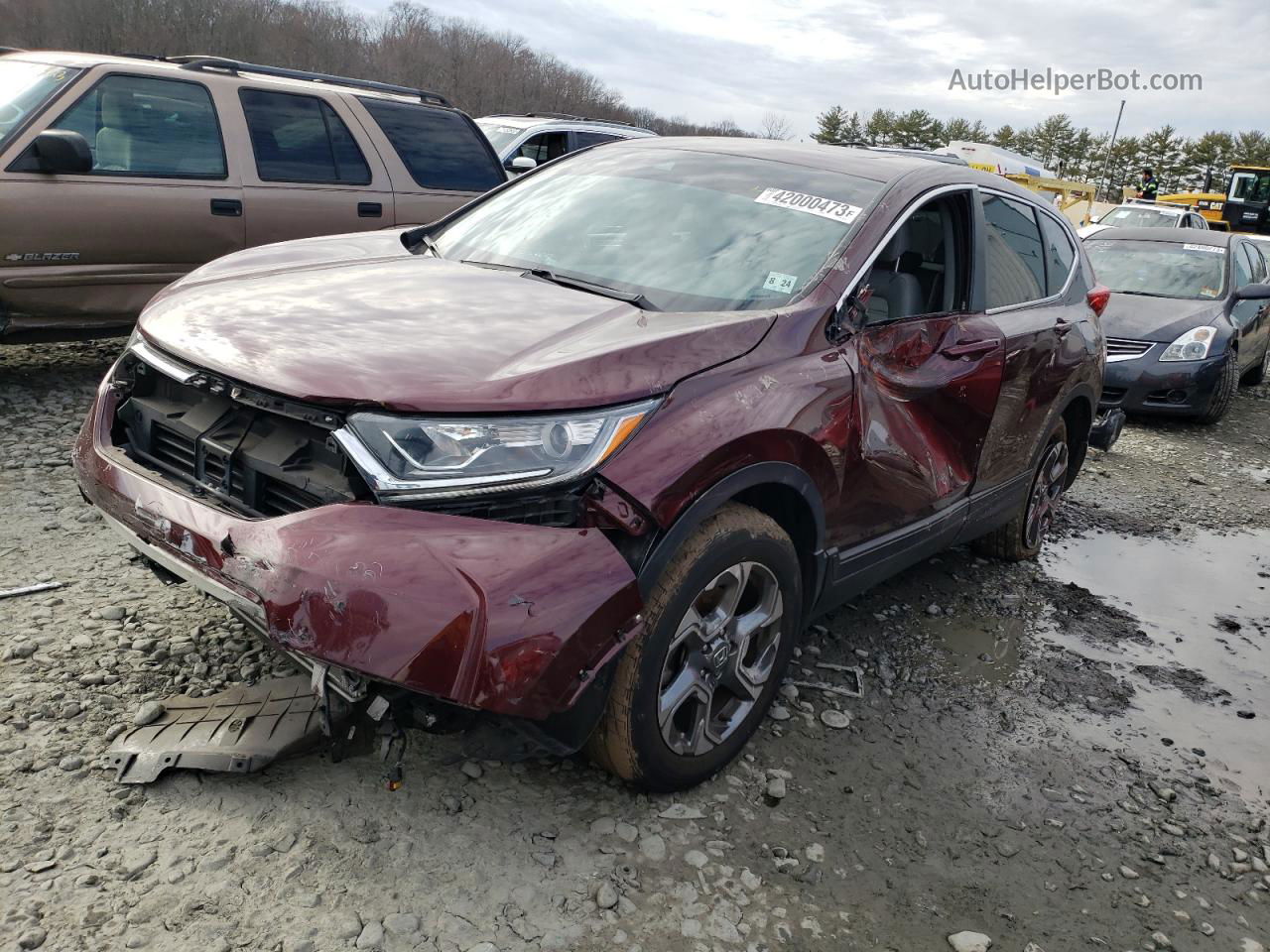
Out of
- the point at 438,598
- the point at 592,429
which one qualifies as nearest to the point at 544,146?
the point at 592,429

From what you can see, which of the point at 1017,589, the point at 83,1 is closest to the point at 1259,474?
the point at 1017,589

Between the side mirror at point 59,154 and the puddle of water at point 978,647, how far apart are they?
15.7ft

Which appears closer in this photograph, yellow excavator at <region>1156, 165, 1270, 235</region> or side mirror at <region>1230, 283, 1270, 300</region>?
side mirror at <region>1230, 283, 1270, 300</region>

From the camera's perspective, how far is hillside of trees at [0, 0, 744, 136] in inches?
2721

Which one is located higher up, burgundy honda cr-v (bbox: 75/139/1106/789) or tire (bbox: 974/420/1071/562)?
burgundy honda cr-v (bbox: 75/139/1106/789)

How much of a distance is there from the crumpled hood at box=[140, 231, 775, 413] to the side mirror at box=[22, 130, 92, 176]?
265cm

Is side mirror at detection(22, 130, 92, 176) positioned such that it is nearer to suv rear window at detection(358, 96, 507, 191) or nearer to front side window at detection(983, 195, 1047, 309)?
suv rear window at detection(358, 96, 507, 191)

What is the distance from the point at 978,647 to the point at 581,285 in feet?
7.59

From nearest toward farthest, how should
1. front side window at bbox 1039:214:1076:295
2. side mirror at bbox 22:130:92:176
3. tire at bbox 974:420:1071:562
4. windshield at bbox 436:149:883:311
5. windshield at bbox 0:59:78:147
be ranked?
1. windshield at bbox 436:149:883:311
2. front side window at bbox 1039:214:1076:295
3. tire at bbox 974:420:1071:562
4. side mirror at bbox 22:130:92:176
5. windshield at bbox 0:59:78:147

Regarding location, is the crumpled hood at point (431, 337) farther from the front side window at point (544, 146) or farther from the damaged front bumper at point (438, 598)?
the front side window at point (544, 146)

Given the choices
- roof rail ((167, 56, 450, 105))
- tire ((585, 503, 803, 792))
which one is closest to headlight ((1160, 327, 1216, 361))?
roof rail ((167, 56, 450, 105))

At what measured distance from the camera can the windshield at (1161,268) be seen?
9453mm

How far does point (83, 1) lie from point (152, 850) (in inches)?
3327

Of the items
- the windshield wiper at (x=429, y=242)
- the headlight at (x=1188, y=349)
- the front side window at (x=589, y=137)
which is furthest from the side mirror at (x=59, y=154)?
the front side window at (x=589, y=137)
